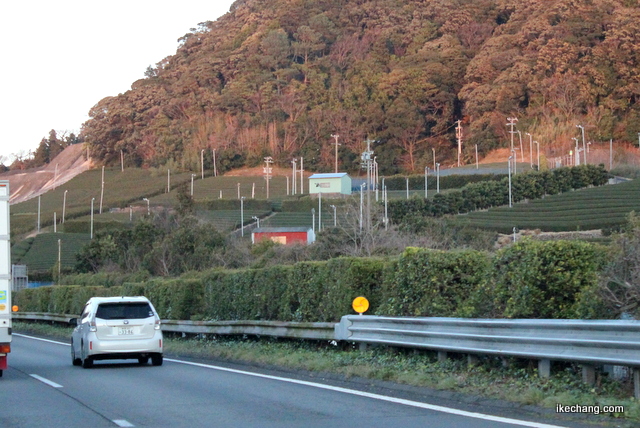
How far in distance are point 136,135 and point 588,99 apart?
82602 millimetres

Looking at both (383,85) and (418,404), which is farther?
(383,85)

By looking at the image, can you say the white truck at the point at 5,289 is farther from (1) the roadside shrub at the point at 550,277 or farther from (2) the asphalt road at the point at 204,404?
(1) the roadside shrub at the point at 550,277

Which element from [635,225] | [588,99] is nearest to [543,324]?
[635,225]

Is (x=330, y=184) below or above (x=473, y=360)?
above

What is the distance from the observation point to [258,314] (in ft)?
65.3

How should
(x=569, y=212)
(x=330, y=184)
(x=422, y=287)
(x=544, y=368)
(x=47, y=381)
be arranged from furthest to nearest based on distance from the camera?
(x=330, y=184), (x=569, y=212), (x=47, y=381), (x=422, y=287), (x=544, y=368)

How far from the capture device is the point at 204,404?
1109cm

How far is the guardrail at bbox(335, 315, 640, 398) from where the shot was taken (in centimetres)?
873

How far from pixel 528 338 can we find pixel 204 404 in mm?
4333

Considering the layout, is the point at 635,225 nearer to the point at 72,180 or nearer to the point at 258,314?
the point at 258,314

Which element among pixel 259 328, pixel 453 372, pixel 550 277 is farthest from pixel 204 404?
pixel 259 328

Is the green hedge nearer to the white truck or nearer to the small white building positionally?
the white truck

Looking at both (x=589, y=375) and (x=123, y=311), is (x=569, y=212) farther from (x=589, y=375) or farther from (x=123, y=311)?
(x=589, y=375)

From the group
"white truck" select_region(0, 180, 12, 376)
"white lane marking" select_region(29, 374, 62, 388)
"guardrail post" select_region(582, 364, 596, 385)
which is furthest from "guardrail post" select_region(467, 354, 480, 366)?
"white truck" select_region(0, 180, 12, 376)
